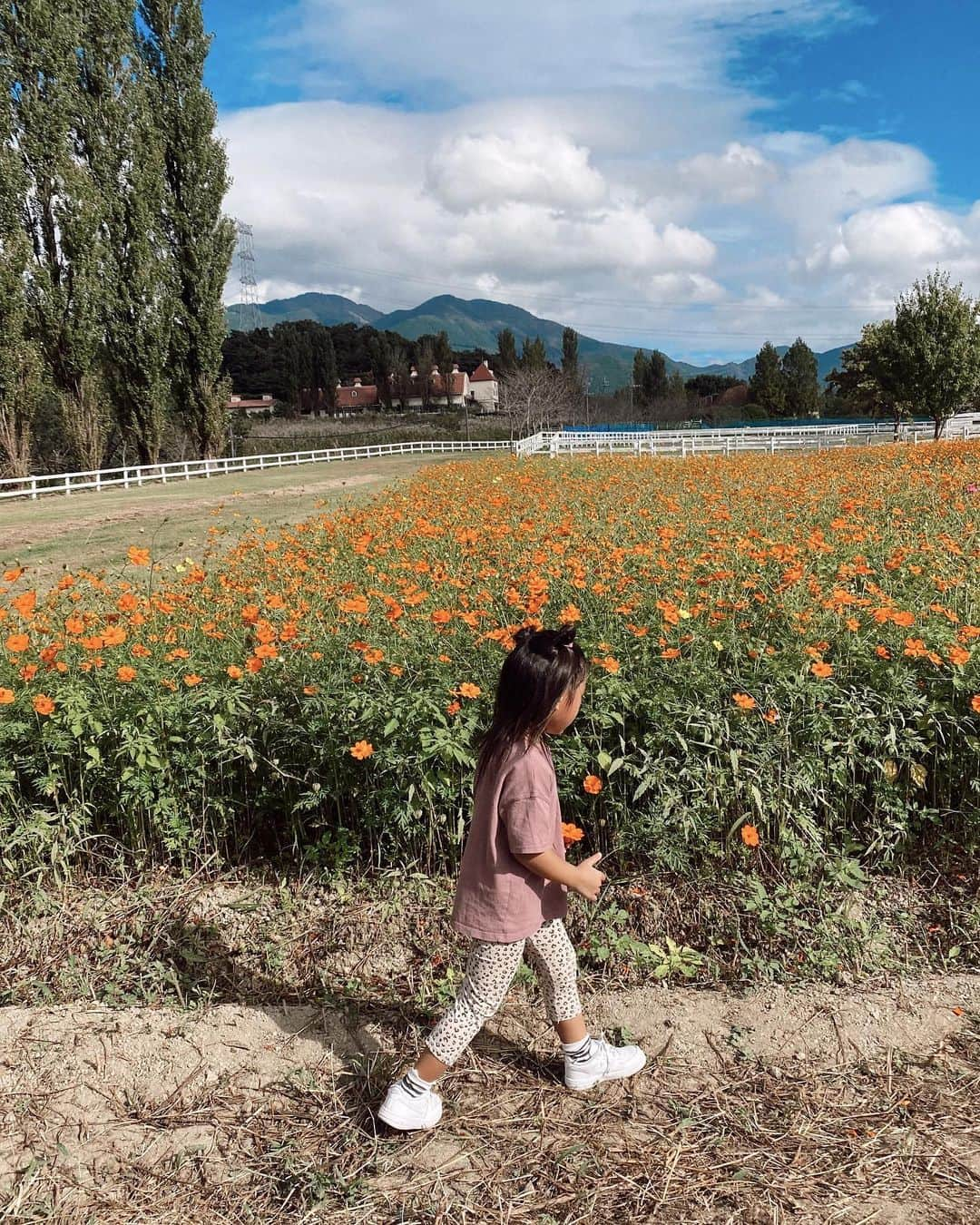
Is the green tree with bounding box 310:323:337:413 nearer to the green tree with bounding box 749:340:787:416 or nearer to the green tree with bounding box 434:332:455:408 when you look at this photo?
the green tree with bounding box 434:332:455:408

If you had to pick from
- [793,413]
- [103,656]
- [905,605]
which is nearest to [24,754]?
[103,656]

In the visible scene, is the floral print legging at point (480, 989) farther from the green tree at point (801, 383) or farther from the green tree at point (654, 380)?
the green tree at point (654, 380)

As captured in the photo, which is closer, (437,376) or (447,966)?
(447,966)

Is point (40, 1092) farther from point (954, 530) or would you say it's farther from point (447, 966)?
point (954, 530)

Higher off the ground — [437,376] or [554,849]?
[437,376]

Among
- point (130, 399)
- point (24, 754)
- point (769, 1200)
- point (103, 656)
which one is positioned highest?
point (130, 399)

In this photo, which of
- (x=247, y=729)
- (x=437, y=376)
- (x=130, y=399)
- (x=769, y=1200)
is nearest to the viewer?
(x=769, y=1200)

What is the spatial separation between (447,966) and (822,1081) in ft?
3.74

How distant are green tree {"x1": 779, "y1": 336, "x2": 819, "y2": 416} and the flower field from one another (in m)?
69.5

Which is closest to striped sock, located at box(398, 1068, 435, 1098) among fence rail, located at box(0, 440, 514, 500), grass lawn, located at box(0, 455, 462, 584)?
grass lawn, located at box(0, 455, 462, 584)

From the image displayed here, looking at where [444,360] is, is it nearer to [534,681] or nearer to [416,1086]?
[534,681]

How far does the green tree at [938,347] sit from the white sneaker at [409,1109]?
3206 cm

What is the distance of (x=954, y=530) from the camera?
5801mm

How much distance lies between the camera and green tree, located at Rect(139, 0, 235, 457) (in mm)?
23953
